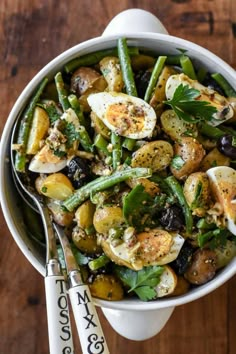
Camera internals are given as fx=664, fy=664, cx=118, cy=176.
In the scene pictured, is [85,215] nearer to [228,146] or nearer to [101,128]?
[101,128]

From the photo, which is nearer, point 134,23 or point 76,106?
point 76,106

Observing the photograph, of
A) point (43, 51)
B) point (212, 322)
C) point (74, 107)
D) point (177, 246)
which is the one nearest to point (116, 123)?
point (74, 107)

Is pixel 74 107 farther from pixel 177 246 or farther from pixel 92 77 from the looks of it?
pixel 177 246

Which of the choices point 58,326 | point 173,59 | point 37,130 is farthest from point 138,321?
point 173,59

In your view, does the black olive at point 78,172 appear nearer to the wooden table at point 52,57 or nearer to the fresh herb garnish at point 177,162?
the fresh herb garnish at point 177,162

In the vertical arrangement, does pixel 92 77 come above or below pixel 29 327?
above
